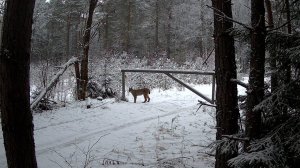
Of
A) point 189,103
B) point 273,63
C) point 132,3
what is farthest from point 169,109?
point 132,3

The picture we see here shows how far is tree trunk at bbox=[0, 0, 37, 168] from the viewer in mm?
3439

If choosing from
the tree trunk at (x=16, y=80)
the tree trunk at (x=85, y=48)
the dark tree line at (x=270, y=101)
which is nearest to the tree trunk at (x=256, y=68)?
the dark tree line at (x=270, y=101)

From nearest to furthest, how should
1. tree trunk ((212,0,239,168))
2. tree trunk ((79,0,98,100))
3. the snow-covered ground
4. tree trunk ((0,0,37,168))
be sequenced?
tree trunk ((0,0,37,168)) < tree trunk ((212,0,239,168)) < the snow-covered ground < tree trunk ((79,0,98,100))

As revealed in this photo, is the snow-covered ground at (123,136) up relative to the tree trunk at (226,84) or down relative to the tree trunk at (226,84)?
down

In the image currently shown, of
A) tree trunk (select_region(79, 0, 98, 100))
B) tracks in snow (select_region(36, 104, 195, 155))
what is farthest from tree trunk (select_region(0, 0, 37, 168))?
tree trunk (select_region(79, 0, 98, 100))

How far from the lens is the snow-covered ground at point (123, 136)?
533cm

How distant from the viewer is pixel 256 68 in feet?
10.1

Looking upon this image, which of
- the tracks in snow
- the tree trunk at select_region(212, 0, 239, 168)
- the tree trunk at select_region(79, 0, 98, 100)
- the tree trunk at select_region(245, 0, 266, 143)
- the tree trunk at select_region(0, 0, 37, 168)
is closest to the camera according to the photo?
the tree trunk at select_region(245, 0, 266, 143)

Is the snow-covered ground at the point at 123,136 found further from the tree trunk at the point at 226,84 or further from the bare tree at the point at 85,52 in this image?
the tree trunk at the point at 226,84

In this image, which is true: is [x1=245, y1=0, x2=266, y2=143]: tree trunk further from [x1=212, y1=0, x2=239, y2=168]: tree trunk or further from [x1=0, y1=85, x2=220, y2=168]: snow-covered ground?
[x1=0, y1=85, x2=220, y2=168]: snow-covered ground

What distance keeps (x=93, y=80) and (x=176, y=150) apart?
6.91 metres

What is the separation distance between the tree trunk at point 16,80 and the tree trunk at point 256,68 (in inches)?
88.2

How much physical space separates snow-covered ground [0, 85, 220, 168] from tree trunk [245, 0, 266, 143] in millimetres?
2134

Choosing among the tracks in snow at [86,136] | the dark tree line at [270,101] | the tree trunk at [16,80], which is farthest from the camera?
the tracks in snow at [86,136]
